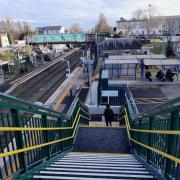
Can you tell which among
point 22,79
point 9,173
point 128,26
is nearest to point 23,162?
point 9,173

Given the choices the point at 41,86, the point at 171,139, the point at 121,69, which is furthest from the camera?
the point at 41,86

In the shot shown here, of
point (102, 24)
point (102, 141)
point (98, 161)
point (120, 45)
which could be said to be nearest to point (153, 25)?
point (102, 24)

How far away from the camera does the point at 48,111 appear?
5.00 m

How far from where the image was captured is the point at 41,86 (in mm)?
29500

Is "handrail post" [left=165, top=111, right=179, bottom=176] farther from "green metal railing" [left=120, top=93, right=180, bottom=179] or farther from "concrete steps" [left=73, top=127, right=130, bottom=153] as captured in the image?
"concrete steps" [left=73, top=127, right=130, bottom=153]

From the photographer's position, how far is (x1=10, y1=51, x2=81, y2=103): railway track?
82.6ft

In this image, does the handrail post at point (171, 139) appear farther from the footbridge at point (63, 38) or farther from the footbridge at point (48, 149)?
the footbridge at point (63, 38)

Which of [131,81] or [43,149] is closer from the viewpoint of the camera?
[43,149]

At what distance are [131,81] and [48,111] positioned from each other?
68.5 ft

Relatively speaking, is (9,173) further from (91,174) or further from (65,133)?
(65,133)

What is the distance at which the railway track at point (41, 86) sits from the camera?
25.2 metres

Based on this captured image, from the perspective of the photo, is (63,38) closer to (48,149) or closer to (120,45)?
(120,45)

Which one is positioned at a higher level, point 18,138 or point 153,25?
point 153,25

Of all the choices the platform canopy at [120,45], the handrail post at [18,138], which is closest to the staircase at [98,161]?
the handrail post at [18,138]
